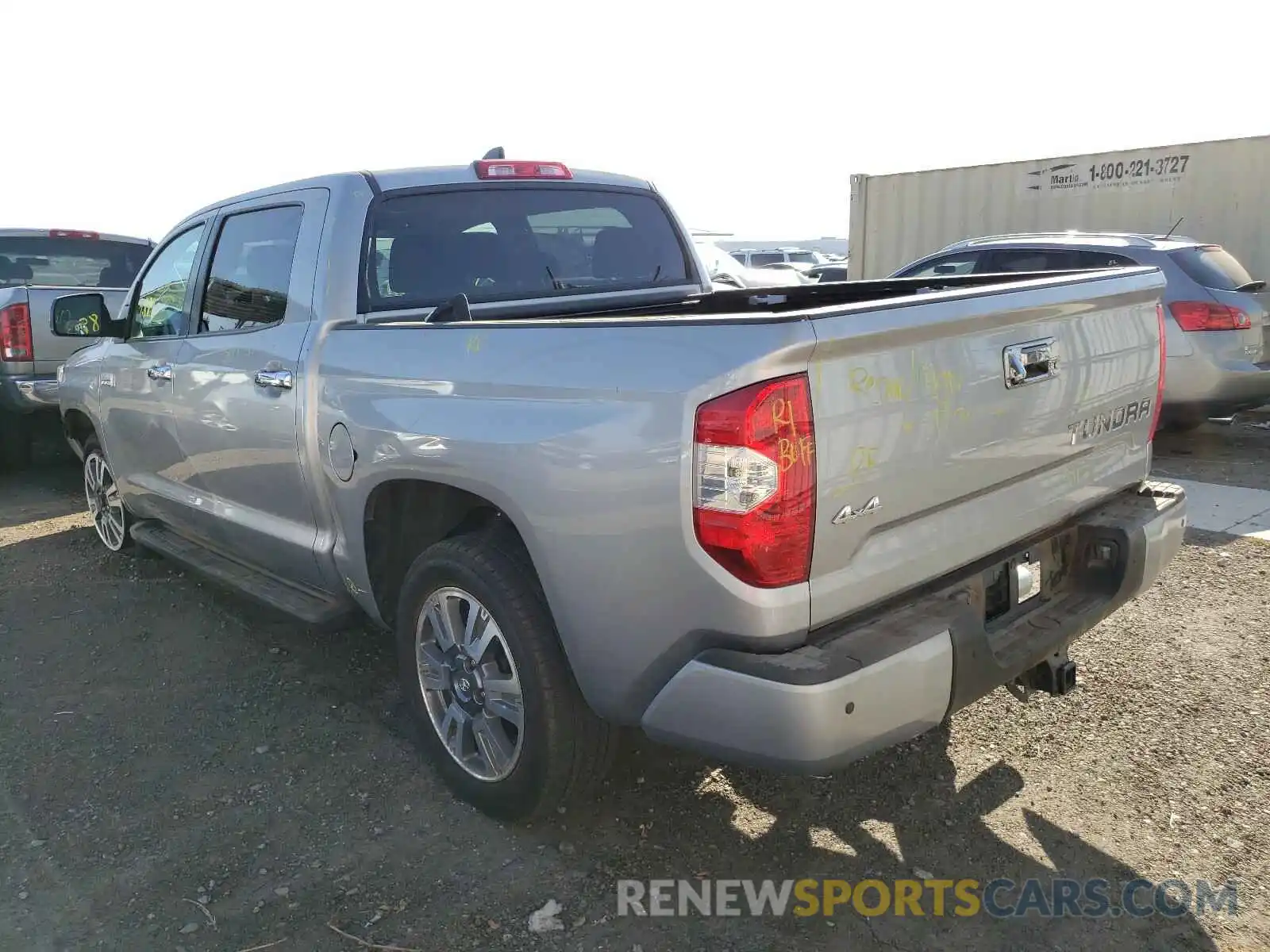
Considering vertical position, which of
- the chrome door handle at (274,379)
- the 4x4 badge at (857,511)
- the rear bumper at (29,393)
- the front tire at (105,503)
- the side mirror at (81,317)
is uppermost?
the side mirror at (81,317)

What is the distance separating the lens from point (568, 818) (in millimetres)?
2971

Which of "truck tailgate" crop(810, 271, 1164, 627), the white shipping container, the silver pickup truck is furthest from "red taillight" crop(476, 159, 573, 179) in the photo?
the white shipping container

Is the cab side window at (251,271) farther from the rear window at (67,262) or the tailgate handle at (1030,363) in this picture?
the rear window at (67,262)

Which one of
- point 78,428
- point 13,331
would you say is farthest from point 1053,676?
point 13,331

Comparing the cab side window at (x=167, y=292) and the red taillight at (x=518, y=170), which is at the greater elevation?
the red taillight at (x=518, y=170)

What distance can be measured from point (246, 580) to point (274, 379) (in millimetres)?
1009

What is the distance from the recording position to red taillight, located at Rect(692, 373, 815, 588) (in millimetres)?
2137

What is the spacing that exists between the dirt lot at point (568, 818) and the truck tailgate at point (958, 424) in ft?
2.74

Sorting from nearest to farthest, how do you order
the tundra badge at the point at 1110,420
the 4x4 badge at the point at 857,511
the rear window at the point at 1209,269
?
the 4x4 badge at the point at 857,511 < the tundra badge at the point at 1110,420 < the rear window at the point at 1209,269

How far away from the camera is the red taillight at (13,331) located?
7.09 metres

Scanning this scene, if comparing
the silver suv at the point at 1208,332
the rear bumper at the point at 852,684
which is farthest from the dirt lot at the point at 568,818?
the silver suv at the point at 1208,332

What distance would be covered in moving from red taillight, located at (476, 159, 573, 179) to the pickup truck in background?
159 inches

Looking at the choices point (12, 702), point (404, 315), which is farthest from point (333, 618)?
point (12, 702)

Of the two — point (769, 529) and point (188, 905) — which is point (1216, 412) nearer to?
point (769, 529)
